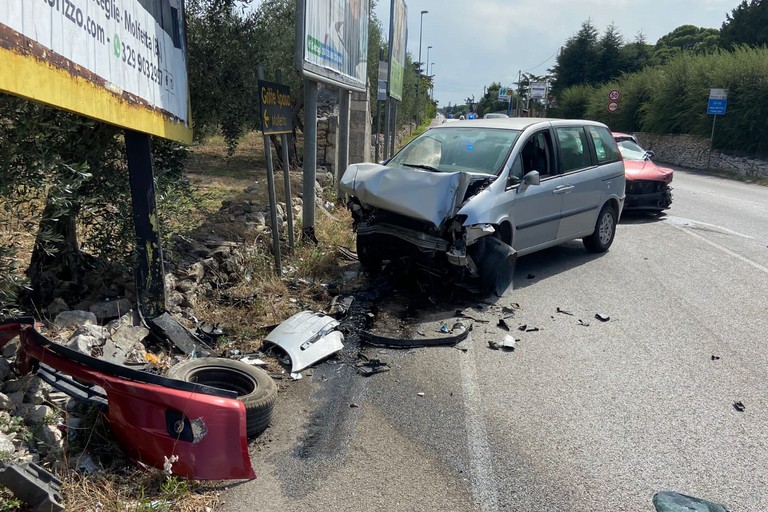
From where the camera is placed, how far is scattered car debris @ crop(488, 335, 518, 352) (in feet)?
18.1

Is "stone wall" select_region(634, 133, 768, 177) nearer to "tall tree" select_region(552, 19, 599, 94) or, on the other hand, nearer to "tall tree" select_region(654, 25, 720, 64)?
"tall tree" select_region(552, 19, 599, 94)

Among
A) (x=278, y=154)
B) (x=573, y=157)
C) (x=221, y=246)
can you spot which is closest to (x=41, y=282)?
(x=221, y=246)

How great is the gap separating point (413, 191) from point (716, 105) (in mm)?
27408

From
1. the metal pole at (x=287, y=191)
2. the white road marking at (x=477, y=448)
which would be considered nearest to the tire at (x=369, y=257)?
the metal pole at (x=287, y=191)

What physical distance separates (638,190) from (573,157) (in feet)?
16.6

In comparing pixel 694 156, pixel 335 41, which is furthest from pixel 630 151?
pixel 694 156

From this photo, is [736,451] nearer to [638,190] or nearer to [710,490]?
[710,490]

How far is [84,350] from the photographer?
3.92 metres

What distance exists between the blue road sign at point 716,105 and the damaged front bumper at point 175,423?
30497 millimetres

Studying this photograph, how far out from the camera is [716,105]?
93.0 feet

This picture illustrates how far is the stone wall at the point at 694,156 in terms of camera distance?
28000 mm

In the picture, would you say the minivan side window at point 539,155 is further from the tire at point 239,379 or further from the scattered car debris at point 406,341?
the tire at point 239,379

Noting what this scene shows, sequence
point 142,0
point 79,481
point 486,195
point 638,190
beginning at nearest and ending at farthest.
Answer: point 79,481, point 142,0, point 486,195, point 638,190

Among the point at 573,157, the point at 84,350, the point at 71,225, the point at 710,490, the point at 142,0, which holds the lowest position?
the point at 710,490
